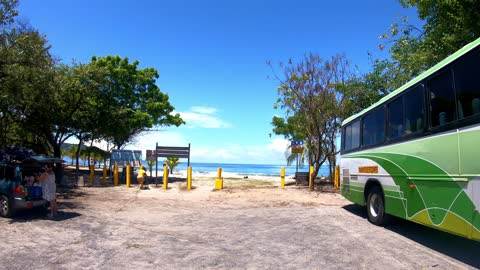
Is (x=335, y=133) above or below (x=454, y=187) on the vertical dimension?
above

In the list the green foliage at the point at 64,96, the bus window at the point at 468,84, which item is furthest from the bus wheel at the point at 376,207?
the green foliage at the point at 64,96

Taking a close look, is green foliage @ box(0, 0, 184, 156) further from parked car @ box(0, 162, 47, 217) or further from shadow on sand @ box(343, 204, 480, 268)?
shadow on sand @ box(343, 204, 480, 268)

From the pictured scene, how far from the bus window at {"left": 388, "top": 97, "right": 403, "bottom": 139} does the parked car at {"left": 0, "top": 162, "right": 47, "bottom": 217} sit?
32.3ft

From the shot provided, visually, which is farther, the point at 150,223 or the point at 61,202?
the point at 61,202

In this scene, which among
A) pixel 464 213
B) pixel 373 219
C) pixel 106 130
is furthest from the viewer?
pixel 106 130

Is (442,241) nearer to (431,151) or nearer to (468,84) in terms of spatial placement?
(431,151)

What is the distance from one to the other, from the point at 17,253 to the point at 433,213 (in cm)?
784

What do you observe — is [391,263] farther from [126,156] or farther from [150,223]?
[126,156]

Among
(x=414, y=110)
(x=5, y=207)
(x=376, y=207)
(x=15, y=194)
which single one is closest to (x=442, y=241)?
(x=376, y=207)

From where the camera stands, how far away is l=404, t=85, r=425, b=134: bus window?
27.5 ft

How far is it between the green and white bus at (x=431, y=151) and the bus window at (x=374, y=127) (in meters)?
0.03

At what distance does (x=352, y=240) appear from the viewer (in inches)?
353

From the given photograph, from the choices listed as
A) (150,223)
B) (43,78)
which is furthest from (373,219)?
(43,78)

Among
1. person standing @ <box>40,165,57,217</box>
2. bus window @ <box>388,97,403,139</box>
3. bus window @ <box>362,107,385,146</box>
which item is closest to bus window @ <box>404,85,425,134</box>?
bus window @ <box>388,97,403,139</box>
